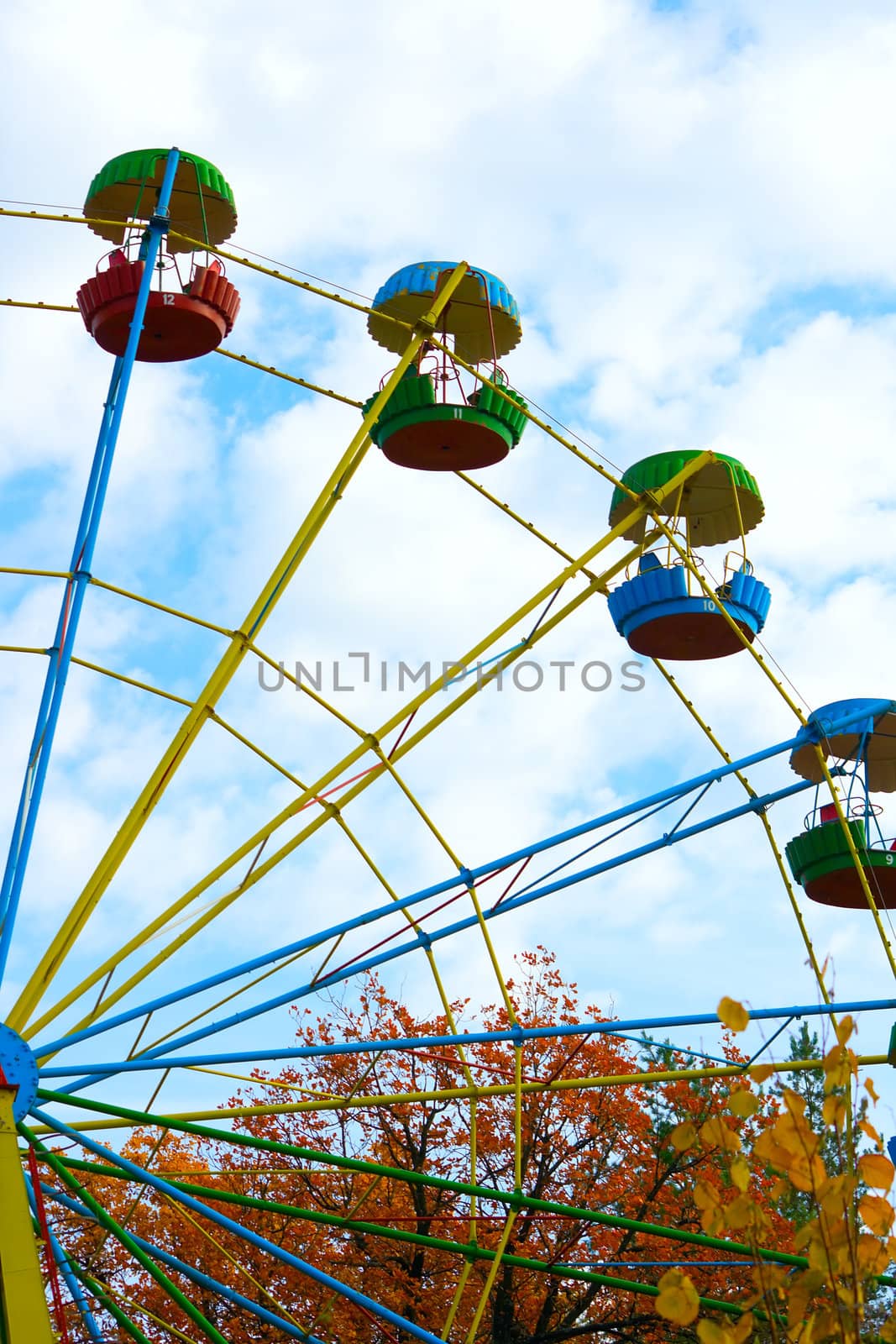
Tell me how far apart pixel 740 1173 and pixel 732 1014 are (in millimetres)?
439

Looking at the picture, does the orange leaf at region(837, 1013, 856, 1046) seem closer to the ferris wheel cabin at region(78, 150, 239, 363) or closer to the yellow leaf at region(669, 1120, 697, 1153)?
the yellow leaf at region(669, 1120, 697, 1153)

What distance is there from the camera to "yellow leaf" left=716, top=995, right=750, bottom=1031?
4.27 meters

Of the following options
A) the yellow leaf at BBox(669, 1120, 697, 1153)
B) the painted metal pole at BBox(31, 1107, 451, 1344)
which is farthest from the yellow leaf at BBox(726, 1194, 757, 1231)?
the painted metal pole at BBox(31, 1107, 451, 1344)

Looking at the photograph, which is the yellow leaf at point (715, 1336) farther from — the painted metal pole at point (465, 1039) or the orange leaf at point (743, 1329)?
the painted metal pole at point (465, 1039)

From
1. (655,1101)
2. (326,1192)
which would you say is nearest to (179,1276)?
(326,1192)

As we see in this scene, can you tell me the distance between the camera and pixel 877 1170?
432cm

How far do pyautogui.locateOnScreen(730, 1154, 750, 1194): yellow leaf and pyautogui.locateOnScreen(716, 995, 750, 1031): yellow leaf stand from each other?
0.38 meters

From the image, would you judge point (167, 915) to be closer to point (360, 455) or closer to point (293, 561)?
point (293, 561)

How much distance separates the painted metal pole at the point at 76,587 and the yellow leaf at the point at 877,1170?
25.4 feet

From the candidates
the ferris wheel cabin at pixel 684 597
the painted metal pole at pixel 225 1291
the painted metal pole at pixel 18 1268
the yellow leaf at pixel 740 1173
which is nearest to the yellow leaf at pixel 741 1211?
the yellow leaf at pixel 740 1173

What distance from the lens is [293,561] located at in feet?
40.0

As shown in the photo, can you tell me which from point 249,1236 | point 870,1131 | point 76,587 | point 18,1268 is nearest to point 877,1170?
point 870,1131

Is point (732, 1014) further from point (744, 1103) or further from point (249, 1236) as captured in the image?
point (249, 1236)

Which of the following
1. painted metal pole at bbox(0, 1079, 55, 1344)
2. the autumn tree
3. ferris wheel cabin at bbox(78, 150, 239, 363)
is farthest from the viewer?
the autumn tree
